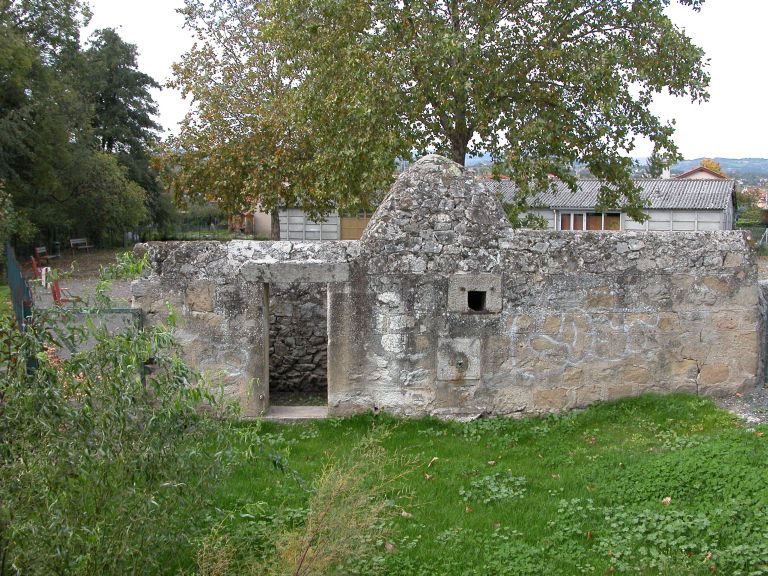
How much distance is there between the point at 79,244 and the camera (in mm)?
33188

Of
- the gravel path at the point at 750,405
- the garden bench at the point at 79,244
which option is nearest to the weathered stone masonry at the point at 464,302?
the gravel path at the point at 750,405

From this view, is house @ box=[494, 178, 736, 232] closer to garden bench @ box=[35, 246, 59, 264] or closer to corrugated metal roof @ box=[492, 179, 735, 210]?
corrugated metal roof @ box=[492, 179, 735, 210]

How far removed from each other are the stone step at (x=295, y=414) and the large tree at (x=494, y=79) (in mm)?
5898

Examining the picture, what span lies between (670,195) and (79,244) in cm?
2981

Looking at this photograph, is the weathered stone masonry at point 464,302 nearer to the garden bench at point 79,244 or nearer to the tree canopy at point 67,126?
the tree canopy at point 67,126

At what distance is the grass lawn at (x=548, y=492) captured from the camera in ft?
15.0

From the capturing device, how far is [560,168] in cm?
1284

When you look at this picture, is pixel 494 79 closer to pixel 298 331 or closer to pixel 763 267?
pixel 298 331

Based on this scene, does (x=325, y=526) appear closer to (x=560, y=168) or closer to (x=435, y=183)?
(x=435, y=183)

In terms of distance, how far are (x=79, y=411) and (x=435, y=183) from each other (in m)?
4.73

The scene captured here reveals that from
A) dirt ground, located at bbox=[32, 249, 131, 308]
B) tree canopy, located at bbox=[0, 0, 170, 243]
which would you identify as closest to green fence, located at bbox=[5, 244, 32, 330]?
dirt ground, located at bbox=[32, 249, 131, 308]

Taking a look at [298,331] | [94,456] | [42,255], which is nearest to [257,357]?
[298,331]

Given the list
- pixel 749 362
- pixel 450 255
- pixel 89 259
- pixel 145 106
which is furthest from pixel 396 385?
pixel 145 106

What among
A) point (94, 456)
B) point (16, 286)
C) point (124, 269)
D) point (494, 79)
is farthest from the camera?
point (494, 79)
